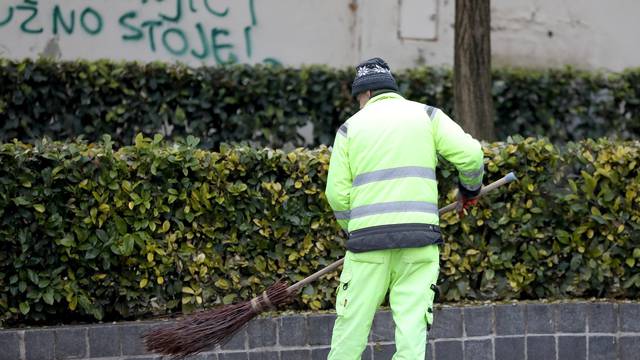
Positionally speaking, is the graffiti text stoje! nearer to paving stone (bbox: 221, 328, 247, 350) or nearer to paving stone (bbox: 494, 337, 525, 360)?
paving stone (bbox: 221, 328, 247, 350)

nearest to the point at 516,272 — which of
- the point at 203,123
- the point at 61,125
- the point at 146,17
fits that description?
the point at 203,123

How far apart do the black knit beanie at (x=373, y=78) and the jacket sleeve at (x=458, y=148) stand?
0.30 m

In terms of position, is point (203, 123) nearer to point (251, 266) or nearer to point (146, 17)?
point (146, 17)

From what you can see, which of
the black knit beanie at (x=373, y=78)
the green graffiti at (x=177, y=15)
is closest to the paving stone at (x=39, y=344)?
the black knit beanie at (x=373, y=78)

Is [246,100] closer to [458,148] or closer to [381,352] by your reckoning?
[381,352]

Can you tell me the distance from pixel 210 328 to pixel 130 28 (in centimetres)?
511

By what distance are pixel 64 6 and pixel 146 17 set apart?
2.60ft

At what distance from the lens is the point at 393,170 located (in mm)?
4965

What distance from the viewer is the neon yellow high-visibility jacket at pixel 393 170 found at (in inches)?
195

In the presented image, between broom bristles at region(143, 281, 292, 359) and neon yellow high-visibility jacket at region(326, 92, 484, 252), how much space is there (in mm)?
774

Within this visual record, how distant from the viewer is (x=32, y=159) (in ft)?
19.8

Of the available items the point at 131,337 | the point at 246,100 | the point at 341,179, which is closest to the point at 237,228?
the point at 131,337

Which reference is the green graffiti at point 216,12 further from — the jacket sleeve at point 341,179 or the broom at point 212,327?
the jacket sleeve at point 341,179

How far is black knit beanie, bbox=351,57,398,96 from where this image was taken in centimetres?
515
